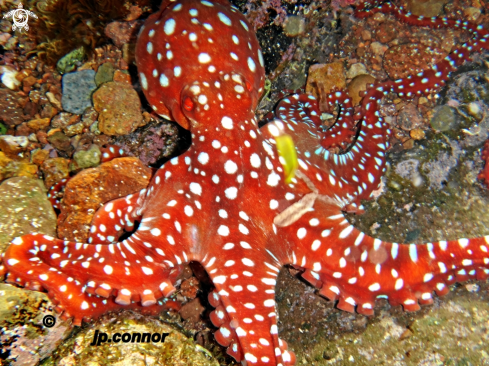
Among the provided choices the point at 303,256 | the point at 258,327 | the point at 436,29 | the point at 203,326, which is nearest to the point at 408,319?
the point at 303,256

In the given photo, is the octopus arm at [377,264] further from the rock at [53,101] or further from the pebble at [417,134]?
the rock at [53,101]

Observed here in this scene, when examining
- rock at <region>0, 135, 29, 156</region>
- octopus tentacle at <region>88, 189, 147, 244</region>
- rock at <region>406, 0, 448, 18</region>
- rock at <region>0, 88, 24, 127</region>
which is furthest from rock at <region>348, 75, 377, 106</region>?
rock at <region>0, 88, 24, 127</region>

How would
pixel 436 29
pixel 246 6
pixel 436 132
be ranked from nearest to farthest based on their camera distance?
pixel 246 6 → pixel 436 132 → pixel 436 29

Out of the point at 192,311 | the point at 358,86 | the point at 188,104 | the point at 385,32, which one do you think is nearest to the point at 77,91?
the point at 188,104

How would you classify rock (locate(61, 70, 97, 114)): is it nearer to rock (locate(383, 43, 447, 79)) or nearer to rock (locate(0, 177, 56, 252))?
rock (locate(0, 177, 56, 252))

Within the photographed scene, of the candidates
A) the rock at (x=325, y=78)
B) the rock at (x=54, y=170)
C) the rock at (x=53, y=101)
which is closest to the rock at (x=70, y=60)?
the rock at (x=53, y=101)

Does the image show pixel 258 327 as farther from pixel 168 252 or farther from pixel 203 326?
pixel 203 326

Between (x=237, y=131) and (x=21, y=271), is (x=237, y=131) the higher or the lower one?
the higher one
